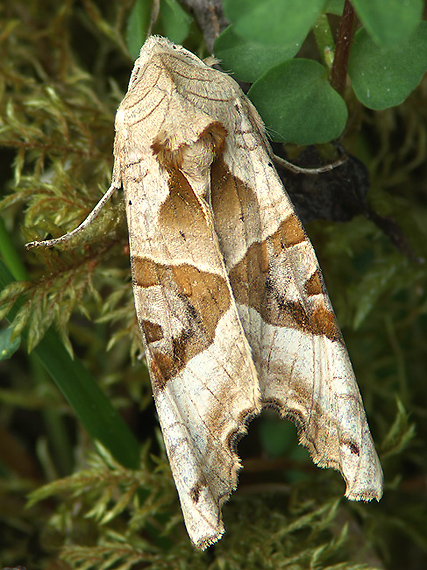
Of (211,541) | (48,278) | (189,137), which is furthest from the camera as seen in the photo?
(48,278)

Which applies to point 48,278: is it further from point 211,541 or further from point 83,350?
point 211,541

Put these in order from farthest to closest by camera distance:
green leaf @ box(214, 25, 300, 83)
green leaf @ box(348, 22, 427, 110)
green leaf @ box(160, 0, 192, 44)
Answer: green leaf @ box(160, 0, 192, 44), green leaf @ box(214, 25, 300, 83), green leaf @ box(348, 22, 427, 110)

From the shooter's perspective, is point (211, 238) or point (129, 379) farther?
point (129, 379)

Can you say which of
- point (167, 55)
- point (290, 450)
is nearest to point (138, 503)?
point (290, 450)

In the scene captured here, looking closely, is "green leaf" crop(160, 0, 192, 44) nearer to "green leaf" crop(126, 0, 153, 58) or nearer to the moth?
"green leaf" crop(126, 0, 153, 58)

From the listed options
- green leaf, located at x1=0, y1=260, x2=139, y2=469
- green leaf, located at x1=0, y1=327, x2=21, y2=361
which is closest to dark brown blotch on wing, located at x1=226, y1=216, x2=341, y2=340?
green leaf, located at x1=0, y1=260, x2=139, y2=469
